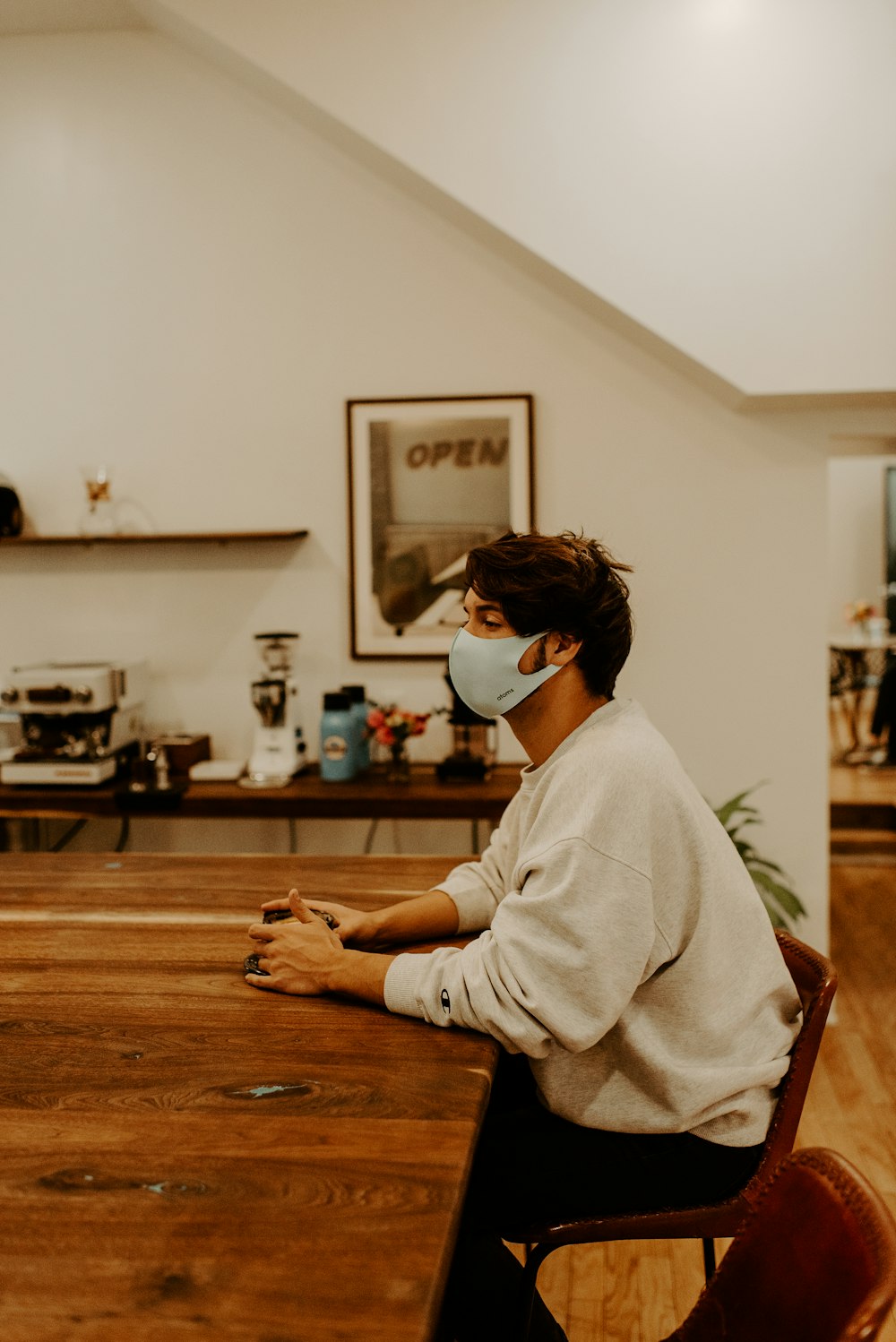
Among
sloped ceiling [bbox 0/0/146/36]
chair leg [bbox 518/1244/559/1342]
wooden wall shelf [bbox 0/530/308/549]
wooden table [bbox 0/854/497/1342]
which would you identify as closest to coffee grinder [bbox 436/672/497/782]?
wooden wall shelf [bbox 0/530/308/549]

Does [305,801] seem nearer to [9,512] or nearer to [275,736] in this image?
[275,736]

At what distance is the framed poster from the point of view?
11.7ft

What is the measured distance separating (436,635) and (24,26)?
2.54 metres

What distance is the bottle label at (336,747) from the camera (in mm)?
3385

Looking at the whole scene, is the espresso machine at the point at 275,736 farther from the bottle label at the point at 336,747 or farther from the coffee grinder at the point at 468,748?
the coffee grinder at the point at 468,748

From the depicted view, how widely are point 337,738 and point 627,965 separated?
219 cm

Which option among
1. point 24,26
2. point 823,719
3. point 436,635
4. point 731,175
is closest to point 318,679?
point 436,635

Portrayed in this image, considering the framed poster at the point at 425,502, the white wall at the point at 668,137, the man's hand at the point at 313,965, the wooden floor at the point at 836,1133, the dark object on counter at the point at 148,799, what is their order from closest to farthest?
the man's hand at the point at 313,965 → the wooden floor at the point at 836,1133 → the white wall at the point at 668,137 → the dark object on counter at the point at 148,799 → the framed poster at the point at 425,502

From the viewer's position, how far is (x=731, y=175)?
3.18m

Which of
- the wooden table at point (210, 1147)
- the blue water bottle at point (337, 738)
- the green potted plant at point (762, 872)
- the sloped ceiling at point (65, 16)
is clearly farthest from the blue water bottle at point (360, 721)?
the sloped ceiling at point (65, 16)

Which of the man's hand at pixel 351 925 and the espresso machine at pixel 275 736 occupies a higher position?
the espresso machine at pixel 275 736

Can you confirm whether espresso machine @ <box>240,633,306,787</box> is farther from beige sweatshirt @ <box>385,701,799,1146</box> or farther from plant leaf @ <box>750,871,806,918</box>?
beige sweatshirt @ <box>385,701,799,1146</box>

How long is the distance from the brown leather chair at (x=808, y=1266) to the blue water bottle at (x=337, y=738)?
8.01 ft

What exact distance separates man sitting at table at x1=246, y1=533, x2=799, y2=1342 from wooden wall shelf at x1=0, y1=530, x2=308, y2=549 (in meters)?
2.12
